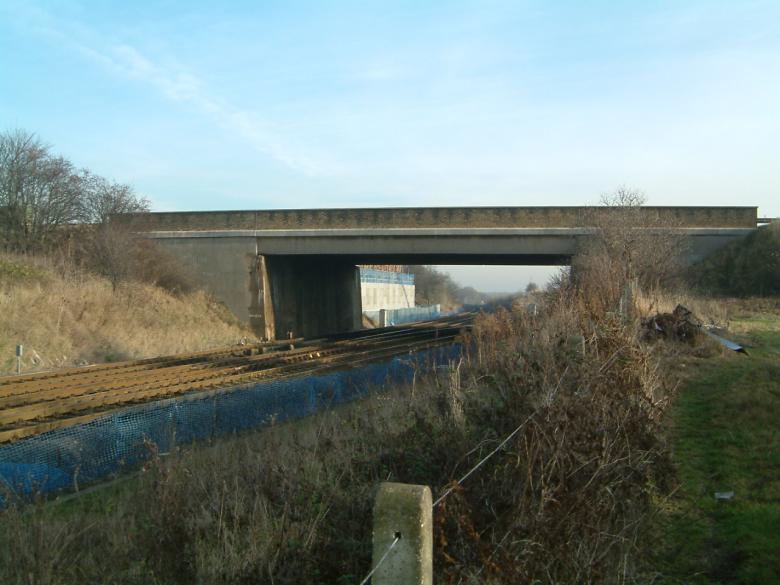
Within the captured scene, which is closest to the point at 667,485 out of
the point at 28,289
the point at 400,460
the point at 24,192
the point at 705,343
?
the point at 400,460

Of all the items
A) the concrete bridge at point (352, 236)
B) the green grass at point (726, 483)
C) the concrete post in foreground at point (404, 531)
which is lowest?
the green grass at point (726, 483)

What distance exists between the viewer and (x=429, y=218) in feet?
114

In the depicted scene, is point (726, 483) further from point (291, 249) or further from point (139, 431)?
point (291, 249)

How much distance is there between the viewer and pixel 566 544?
432 centimetres

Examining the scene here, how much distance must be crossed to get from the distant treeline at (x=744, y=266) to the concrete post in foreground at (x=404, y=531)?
36.2m

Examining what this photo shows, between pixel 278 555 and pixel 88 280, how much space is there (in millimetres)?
27809

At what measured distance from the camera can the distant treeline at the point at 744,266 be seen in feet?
115

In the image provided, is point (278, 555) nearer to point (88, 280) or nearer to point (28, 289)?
point (28, 289)

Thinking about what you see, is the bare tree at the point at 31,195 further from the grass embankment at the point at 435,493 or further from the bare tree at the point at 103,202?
the grass embankment at the point at 435,493

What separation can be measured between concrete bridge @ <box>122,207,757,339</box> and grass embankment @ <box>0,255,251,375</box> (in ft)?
9.18

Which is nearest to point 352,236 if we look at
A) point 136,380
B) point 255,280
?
point 255,280

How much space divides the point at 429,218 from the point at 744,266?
16669 millimetres

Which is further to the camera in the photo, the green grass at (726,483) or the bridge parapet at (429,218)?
the bridge parapet at (429,218)

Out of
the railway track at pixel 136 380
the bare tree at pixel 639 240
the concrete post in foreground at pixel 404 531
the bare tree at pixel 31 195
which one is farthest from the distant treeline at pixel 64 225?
the concrete post in foreground at pixel 404 531
